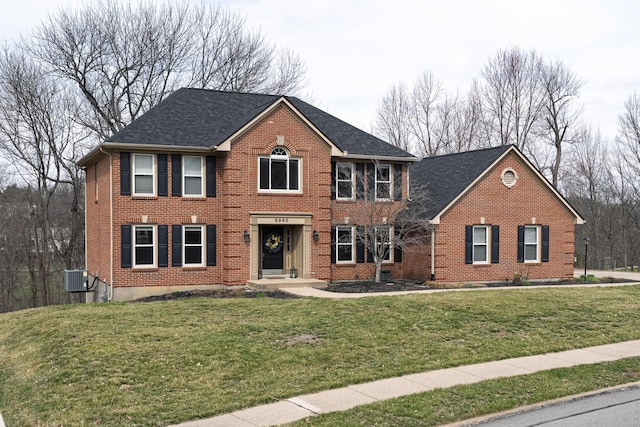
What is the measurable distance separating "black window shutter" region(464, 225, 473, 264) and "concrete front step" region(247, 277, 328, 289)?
552cm

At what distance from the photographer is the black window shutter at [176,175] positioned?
22.5 m

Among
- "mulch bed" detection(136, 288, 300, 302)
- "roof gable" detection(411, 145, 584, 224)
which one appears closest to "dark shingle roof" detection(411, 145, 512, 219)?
"roof gable" detection(411, 145, 584, 224)

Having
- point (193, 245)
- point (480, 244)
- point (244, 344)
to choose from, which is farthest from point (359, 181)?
point (244, 344)

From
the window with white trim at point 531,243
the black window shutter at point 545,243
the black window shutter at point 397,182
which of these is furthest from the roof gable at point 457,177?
the window with white trim at point 531,243

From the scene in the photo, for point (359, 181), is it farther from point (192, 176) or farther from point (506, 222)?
point (192, 176)

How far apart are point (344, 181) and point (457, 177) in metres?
4.65

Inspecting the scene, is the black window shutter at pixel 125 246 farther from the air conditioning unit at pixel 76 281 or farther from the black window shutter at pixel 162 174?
the air conditioning unit at pixel 76 281

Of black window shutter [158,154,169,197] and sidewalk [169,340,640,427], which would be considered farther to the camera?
black window shutter [158,154,169,197]

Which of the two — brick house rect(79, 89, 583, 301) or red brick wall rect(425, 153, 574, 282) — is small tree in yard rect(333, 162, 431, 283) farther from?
red brick wall rect(425, 153, 574, 282)

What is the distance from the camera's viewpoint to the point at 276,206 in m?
23.1

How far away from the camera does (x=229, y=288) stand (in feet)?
74.0

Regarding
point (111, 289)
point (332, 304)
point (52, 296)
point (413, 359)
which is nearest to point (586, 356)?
point (413, 359)

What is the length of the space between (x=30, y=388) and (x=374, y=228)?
14926mm

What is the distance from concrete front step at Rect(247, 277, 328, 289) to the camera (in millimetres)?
22094
